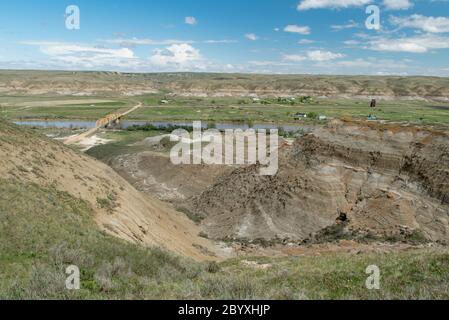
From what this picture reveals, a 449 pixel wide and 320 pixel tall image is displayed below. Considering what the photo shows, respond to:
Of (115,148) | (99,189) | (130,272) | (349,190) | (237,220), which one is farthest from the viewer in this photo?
(115,148)

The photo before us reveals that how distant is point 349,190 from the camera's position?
25.8 m

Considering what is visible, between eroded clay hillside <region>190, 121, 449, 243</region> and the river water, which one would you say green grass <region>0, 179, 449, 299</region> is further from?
the river water

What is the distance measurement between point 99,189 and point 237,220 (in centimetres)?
891

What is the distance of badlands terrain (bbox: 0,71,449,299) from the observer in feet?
30.9

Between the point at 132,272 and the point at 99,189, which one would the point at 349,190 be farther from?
the point at 132,272

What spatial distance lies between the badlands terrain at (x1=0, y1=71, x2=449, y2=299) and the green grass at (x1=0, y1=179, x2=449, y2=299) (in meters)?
0.04

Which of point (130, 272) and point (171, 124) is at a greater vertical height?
point (171, 124)

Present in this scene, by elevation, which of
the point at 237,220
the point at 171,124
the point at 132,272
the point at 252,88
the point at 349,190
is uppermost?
the point at 252,88

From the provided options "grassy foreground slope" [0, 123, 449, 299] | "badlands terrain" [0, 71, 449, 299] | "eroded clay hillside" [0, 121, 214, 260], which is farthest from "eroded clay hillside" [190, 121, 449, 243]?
"grassy foreground slope" [0, 123, 449, 299]

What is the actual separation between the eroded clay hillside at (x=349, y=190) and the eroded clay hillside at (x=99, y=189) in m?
3.26

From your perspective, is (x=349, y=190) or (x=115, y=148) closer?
(x=349, y=190)

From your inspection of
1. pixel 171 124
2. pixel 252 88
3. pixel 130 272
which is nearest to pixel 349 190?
pixel 130 272

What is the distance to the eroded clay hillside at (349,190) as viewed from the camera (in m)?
23.3

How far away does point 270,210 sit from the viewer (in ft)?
84.5
